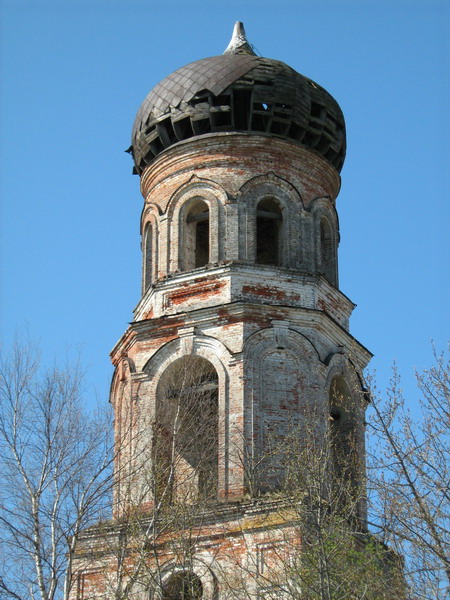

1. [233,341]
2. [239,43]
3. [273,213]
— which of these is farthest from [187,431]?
[239,43]

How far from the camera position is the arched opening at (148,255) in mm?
27188

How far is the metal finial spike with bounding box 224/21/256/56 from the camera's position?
29.3 metres

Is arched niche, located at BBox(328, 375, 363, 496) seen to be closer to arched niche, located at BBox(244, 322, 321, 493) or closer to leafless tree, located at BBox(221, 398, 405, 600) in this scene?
arched niche, located at BBox(244, 322, 321, 493)

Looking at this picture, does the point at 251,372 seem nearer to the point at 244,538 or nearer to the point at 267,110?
the point at 244,538

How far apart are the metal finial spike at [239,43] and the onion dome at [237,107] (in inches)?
45.8

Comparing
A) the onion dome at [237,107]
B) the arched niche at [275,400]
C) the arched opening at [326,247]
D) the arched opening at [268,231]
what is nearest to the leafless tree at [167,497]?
the arched niche at [275,400]

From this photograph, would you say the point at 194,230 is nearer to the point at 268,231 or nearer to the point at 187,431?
the point at 268,231

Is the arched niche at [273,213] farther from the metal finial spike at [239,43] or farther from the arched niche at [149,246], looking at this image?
the metal finial spike at [239,43]

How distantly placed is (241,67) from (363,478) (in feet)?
32.8

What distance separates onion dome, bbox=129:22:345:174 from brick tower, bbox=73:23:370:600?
0.02m

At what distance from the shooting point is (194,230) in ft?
89.2

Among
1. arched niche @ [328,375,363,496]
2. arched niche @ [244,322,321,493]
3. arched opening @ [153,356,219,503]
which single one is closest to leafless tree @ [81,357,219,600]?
arched opening @ [153,356,219,503]

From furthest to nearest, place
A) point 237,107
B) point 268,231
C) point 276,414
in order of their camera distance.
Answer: point 268,231 < point 237,107 < point 276,414

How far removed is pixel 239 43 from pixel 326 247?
4573mm
